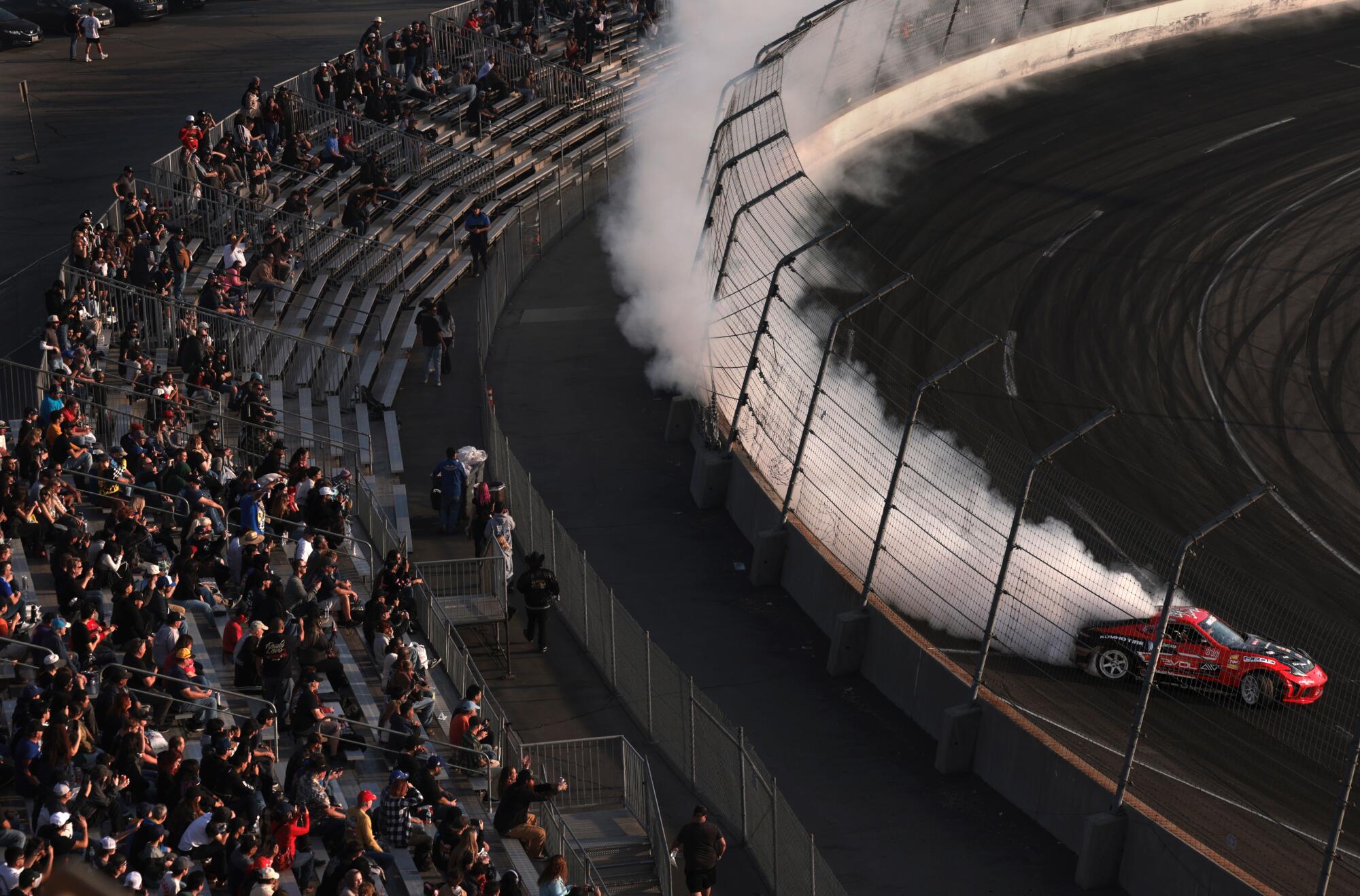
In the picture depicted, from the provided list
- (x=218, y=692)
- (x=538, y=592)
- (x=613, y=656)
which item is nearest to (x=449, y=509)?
(x=538, y=592)

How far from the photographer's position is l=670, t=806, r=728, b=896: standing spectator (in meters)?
13.9

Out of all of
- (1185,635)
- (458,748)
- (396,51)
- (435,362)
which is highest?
(396,51)

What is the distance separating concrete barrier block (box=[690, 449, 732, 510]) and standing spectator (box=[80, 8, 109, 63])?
26.1 meters

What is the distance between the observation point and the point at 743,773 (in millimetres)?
15078

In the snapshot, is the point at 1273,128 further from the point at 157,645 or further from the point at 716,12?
the point at 157,645

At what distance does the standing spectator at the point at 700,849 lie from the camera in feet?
45.6

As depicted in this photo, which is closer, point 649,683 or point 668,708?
point 668,708

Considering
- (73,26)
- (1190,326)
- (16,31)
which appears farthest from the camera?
(73,26)

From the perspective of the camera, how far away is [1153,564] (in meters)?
18.5

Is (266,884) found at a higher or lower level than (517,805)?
higher

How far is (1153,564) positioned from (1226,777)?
3.34 meters

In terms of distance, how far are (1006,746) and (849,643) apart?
2.59 meters

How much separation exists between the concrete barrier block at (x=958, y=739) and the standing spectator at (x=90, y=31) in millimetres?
32504

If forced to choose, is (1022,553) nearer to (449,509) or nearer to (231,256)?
(449,509)
